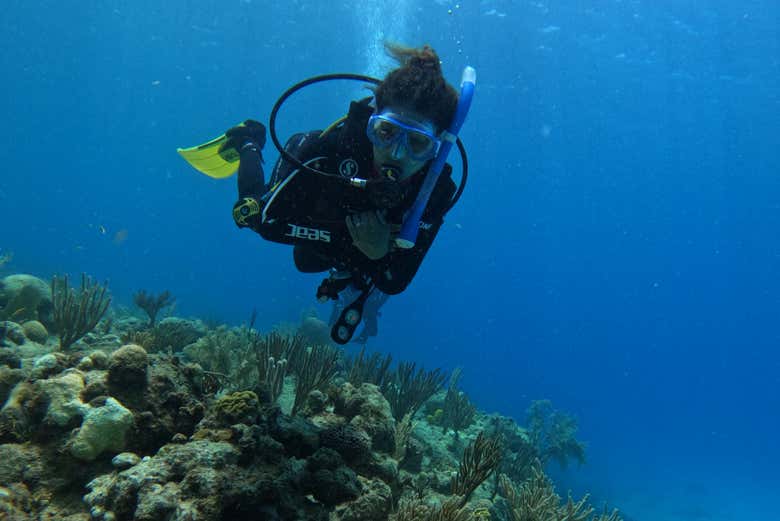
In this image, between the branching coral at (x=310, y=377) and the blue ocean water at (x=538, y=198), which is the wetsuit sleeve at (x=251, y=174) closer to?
the branching coral at (x=310, y=377)

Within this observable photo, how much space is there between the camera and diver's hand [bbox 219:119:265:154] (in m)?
6.09

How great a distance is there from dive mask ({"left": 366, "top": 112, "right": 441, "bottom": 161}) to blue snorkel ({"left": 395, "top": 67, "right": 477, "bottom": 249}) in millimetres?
122

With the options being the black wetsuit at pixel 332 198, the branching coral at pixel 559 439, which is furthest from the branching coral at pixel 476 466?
the branching coral at pixel 559 439

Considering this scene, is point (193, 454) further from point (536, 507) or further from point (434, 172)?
point (536, 507)

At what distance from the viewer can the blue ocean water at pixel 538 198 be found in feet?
107

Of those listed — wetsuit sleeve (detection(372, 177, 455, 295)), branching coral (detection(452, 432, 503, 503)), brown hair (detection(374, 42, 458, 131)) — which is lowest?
branching coral (detection(452, 432, 503, 503))

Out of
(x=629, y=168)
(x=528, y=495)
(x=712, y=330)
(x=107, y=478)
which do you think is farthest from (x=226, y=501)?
(x=712, y=330)

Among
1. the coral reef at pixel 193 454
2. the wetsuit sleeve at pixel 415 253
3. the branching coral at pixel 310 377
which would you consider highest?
the wetsuit sleeve at pixel 415 253

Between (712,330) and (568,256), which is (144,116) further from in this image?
(712,330)

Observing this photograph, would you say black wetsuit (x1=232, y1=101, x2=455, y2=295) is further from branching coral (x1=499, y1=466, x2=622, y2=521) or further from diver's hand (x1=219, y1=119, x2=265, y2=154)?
branching coral (x1=499, y1=466, x2=622, y2=521)

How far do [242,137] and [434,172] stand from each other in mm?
3594

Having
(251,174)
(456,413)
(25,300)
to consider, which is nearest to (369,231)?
(251,174)

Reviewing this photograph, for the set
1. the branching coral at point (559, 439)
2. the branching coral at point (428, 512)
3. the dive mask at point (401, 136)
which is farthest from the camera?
the branching coral at point (559, 439)

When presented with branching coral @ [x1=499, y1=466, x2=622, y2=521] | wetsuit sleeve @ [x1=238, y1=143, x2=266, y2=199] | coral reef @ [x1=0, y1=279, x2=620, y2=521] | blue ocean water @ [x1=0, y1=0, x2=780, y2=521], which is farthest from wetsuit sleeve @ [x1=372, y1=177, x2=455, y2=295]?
blue ocean water @ [x1=0, y1=0, x2=780, y2=521]
